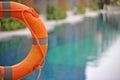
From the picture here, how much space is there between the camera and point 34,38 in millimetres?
5039

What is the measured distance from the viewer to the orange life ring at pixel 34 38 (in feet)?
16.3

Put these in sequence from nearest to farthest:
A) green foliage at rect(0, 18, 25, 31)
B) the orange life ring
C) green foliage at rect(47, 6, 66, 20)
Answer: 1. the orange life ring
2. green foliage at rect(0, 18, 25, 31)
3. green foliage at rect(47, 6, 66, 20)

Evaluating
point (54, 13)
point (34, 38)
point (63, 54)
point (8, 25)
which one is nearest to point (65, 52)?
point (63, 54)

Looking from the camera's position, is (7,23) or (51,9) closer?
(7,23)

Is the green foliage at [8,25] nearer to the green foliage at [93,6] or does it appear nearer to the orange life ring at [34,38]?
the orange life ring at [34,38]

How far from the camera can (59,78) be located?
275 inches

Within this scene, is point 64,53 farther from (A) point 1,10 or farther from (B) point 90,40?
(A) point 1,10

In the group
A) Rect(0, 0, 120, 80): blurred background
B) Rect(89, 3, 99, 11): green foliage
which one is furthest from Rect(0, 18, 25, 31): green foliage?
Rect(89, 3, 99, 11): green foliage

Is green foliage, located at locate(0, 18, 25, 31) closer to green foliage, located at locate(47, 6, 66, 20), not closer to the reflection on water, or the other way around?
the reflection on water

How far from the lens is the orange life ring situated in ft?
16.3

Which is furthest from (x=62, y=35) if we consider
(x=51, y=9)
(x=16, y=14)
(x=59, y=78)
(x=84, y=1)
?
(x=84, y=1)

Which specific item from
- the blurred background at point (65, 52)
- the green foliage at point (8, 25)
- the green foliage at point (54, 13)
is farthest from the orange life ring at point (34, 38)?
the green foliage at point (54, 13)

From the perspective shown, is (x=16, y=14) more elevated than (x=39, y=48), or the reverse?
(x=16, y=14)

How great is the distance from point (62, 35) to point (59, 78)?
7486mm
